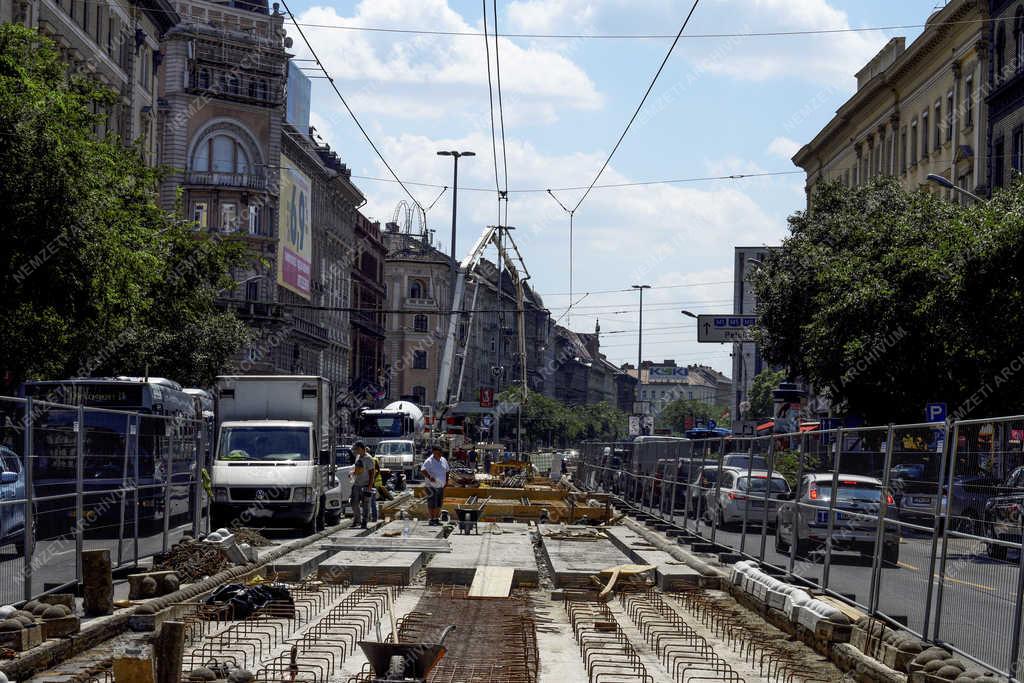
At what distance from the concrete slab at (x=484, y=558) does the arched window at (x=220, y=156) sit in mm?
53917

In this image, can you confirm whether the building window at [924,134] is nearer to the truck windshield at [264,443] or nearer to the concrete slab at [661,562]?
the concrete slab at [661,562]

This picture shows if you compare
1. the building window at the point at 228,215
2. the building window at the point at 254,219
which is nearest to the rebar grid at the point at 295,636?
the building window at the point at 228,215

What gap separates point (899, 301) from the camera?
37125 millimetres

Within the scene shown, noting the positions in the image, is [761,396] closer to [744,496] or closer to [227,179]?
[227,179]

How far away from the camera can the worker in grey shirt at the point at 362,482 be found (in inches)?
1172

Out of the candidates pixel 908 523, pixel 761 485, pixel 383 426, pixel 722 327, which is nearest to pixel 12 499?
pixel 908 523

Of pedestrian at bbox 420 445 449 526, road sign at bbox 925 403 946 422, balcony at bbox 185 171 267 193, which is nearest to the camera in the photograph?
pedestrian at bbox 420 445 449 526

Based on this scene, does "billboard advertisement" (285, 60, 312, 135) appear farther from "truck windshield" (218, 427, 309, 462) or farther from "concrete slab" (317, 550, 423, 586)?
"concrete slab" (317, 550, 423, 586)

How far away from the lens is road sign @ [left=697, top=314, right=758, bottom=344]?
216ft

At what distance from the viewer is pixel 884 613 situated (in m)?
13.0

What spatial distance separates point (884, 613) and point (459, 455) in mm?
58917

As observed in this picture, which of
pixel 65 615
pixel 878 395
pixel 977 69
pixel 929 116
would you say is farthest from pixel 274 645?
pixel 929 116

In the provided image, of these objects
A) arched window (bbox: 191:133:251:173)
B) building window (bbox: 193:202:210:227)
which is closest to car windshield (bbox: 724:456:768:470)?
building window (bbox: 193:202:210:227)

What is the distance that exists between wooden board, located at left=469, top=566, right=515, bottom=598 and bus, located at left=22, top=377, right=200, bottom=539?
394 centimetres
